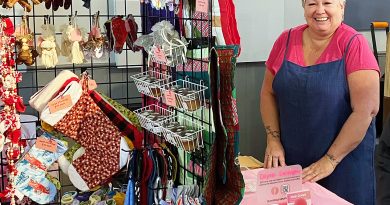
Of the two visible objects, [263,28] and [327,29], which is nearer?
[327,29]

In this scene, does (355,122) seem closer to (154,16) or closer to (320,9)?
(320,9)

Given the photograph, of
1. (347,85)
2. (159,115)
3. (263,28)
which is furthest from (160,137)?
(263,28)

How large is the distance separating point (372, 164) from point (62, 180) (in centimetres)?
129

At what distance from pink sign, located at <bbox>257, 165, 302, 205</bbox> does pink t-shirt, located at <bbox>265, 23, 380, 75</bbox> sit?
565mm

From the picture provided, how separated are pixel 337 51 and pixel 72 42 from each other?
1032mm

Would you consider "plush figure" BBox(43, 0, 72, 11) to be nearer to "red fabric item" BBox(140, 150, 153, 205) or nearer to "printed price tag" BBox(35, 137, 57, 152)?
"printed price tag" BBox(35, 137, 57, 152)

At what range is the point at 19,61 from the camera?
1.93m

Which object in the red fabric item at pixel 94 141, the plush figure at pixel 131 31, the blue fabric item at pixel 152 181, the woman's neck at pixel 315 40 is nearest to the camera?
the blue fabric item at pixel 152 181

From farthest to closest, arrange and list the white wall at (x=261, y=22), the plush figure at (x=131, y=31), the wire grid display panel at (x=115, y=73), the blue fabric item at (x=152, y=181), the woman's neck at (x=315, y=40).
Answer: the white wall at (x=261, y=22) → the woman's neck at (x=315, y=40) → the plush figure at (x=131, y=31) → the blue fabric item at (x=152, y=181) → the wire grid display panel at (x=115, y=73)

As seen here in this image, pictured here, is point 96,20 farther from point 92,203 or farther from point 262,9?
point 262,9

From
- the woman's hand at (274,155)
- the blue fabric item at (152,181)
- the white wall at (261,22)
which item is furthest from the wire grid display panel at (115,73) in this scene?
the white wall at (261,22)

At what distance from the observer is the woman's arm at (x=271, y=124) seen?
234 cm

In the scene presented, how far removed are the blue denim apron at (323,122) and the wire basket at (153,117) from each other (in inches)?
21.8

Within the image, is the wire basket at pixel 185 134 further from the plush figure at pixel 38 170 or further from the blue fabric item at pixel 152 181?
the plush figure at pixel 38 170
